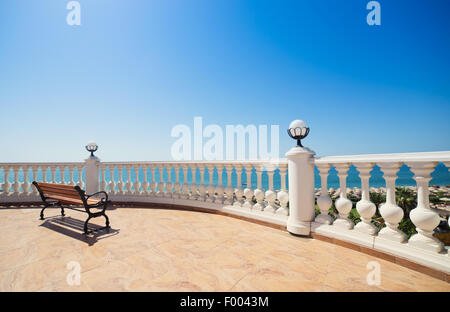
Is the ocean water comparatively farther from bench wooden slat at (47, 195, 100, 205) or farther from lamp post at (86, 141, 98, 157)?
bench wooden slat at (47, 195, 100, 205)

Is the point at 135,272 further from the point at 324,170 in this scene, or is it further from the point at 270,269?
the point at 324,170

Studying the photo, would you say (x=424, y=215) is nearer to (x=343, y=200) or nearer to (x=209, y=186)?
(x=343, y=200)

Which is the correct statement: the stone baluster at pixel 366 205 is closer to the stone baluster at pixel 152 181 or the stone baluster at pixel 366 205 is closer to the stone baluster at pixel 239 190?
the stone baluster at pixel 239 190

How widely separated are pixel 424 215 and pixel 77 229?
5863 mm

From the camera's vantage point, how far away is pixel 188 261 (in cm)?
287

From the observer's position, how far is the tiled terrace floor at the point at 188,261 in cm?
232

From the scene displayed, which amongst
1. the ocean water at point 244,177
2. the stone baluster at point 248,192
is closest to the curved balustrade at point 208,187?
the stone baluster at point 248,192

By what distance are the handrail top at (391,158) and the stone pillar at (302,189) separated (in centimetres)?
22

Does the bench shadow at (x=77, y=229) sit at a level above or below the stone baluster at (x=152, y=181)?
below

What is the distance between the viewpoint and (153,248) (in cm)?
332
